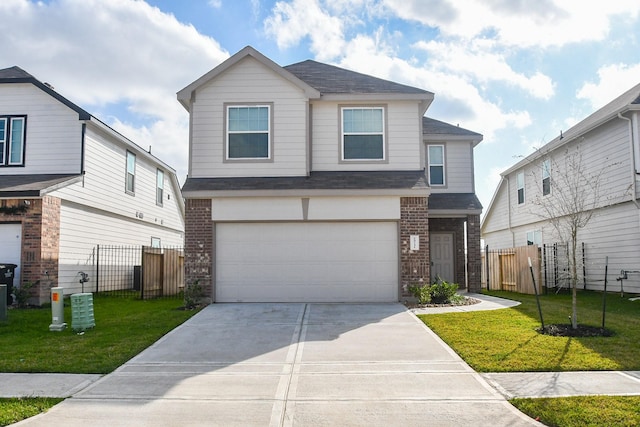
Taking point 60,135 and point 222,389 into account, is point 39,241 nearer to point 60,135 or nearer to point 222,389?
point 60,135

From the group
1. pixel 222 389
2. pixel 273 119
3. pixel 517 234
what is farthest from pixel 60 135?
pixel 517 234

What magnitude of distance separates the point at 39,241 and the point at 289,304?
24.0ft

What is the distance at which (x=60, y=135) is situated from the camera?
1681 cm

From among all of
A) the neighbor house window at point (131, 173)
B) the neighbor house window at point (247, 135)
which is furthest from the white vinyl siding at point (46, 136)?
the neighbor house window at point (247, 135)

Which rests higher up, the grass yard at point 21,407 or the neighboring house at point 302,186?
the neighboring house at point 302,186

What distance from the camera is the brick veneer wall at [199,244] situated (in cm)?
1391

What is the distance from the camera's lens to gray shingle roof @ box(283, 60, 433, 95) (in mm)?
15289

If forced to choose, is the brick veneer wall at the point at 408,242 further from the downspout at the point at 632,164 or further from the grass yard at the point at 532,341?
the downspout at the point at 632,164

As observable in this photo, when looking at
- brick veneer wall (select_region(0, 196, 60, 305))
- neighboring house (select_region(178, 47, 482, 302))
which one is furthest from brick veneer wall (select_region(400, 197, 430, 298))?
brick veneer wall (select_region(0, 196, 60, 305))

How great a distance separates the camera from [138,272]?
807 inches

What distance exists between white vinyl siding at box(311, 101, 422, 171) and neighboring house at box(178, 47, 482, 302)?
29 millimetres

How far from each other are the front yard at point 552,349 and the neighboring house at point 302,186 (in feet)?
9.46

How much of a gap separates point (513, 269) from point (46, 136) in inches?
683

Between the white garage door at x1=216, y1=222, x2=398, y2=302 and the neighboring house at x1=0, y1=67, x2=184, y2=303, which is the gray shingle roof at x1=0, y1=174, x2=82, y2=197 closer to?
the neighboring house at x1=0, y1=67, x2=184, y2=303
